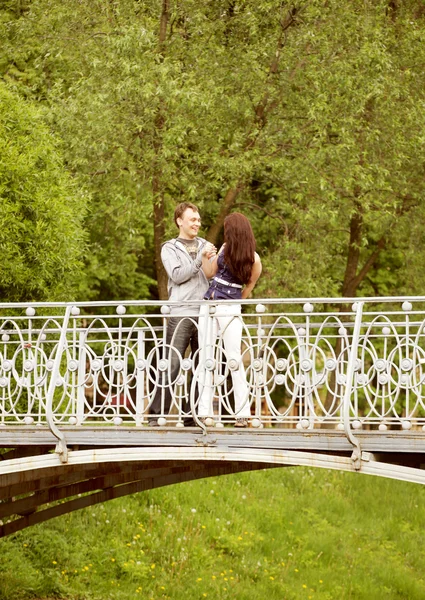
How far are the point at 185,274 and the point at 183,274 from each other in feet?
0.06

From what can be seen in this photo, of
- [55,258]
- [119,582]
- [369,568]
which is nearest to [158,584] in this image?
[119,582]

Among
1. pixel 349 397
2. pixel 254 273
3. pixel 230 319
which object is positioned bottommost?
pixel 349 397

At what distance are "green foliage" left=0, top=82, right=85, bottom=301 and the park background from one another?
0.03m

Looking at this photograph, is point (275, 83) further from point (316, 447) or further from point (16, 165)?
point (316, 447)

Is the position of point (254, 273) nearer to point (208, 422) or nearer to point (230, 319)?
point (230, 319)

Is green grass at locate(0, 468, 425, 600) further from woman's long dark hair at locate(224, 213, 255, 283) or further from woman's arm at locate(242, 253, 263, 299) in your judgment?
woman's long dark hair at locate(224, 213, 255, 283)

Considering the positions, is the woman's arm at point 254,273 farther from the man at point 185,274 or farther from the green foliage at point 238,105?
the green foliage at point 238,105

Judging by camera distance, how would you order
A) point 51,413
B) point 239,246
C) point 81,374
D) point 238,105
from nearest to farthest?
point 239,246 → point 51,413 → point 81,374 → point 238,105

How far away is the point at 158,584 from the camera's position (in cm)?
1839

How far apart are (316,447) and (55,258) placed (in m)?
6.97

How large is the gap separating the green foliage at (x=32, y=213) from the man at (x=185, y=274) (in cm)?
495

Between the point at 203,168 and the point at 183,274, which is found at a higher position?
the point at 203,168

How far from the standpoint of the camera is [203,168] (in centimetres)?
Result: 1883

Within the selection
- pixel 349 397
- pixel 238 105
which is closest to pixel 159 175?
pixel 238 105
